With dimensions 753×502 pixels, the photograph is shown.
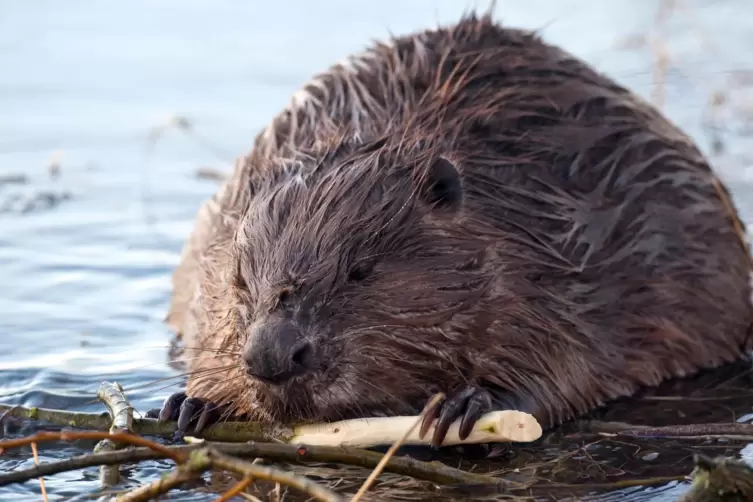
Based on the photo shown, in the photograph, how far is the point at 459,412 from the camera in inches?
145

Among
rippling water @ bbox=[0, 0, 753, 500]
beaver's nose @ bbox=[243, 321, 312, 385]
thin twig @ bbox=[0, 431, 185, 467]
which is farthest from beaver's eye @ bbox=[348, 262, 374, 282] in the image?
thin twig @ bbox=[0, 431, 185, 467]

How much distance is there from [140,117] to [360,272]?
14.6ft

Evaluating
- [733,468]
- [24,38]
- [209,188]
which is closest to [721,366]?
[733,468]

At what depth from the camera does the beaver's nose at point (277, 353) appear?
3406 millimetres

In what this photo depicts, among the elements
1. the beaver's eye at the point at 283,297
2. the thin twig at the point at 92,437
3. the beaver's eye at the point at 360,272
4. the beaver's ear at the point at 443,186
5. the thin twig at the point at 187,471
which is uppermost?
the beaver's ear at the point at 443,186

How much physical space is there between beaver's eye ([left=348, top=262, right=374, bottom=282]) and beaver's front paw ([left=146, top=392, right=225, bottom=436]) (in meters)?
0.52

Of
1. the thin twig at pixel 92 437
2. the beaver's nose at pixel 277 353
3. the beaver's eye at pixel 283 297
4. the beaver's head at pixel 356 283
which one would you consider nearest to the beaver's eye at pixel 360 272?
the beaver's head at pixel 356 283

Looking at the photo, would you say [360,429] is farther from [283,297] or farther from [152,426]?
[152,426]

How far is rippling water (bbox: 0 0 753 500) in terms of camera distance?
5.27 metres

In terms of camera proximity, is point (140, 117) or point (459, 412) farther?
point (140, 117)

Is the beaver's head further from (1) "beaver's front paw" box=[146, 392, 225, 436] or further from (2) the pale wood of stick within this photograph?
(1) "beaver's front paw" box=[146, 392, 225, 436]

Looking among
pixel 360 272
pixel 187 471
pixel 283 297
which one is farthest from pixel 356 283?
pixel 187 471

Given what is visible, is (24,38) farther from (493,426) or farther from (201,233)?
(493,426)

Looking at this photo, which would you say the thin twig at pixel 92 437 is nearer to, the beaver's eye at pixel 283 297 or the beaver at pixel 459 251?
the beaver at pixel 459 251
